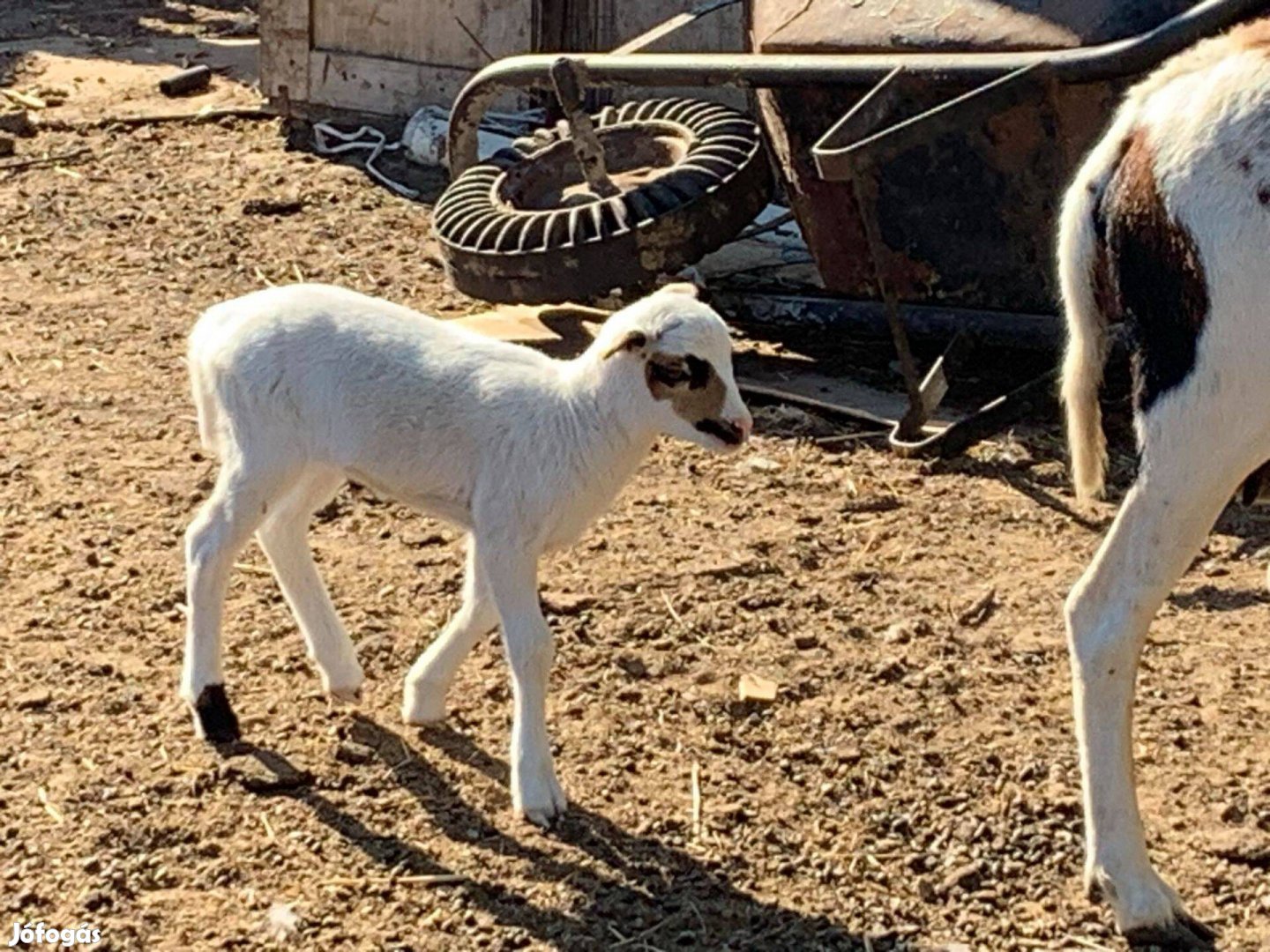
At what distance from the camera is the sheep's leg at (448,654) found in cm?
508

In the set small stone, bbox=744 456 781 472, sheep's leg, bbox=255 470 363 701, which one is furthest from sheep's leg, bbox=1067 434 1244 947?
small stone, bbox=744 456 781 472

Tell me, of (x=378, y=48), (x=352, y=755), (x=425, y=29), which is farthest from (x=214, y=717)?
(x=378, y=48)

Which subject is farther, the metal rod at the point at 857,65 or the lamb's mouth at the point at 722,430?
the metal rod at the point at 857,65

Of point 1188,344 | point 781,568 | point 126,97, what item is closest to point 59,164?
point 126,97

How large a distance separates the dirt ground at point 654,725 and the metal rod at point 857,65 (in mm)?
1226

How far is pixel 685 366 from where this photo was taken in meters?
4.79

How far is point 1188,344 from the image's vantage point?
4203mm

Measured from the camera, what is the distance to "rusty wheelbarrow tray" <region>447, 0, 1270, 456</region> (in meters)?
6.36

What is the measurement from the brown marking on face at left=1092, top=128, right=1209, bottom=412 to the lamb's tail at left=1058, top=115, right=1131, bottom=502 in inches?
1.2

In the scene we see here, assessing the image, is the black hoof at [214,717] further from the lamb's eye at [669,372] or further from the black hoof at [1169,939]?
the black hoof at [1169,939]

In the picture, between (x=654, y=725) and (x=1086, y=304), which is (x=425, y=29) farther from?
(x=1086, y=304)

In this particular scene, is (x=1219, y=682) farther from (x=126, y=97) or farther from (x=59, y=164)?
(x=126, y=97)

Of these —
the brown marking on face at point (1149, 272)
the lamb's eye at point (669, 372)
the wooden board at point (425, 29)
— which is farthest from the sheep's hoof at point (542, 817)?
the wooden board at point (425, 29)

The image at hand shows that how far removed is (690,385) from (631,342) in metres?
0.16
